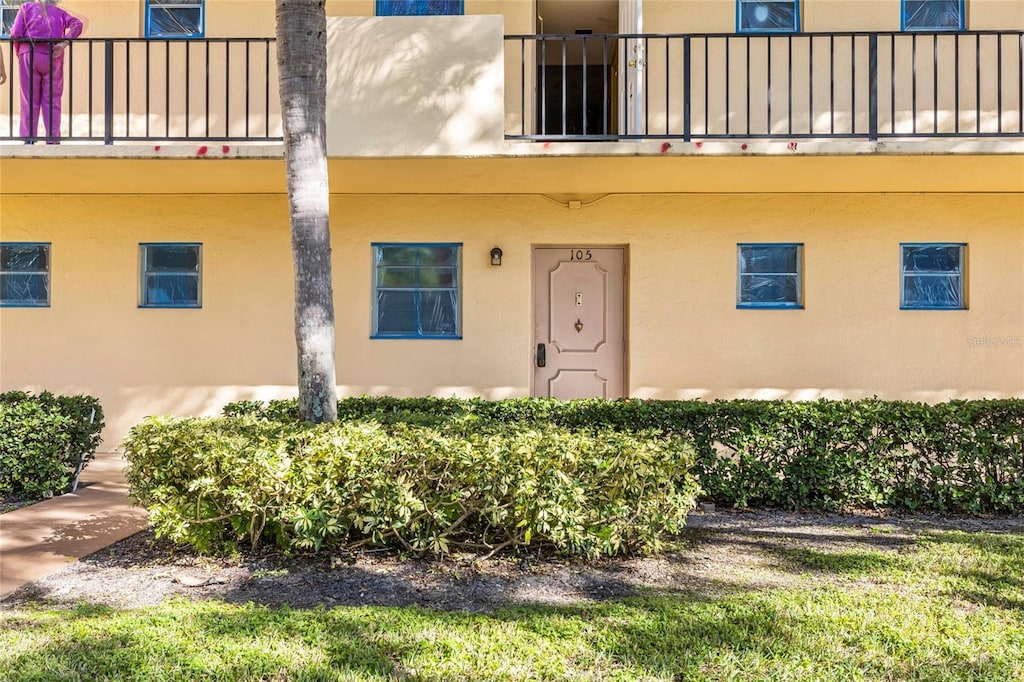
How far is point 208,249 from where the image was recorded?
8.91 meters

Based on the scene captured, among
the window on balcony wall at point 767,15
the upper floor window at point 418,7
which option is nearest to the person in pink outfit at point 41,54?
the upper floor window at point 418,7

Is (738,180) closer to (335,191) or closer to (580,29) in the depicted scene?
(580,29)

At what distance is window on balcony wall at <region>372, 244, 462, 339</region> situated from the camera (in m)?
8.89

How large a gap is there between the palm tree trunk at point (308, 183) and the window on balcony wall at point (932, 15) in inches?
276

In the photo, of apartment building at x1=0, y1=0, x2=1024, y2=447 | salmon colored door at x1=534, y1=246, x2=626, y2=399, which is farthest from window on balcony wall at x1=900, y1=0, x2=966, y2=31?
salmon colored door at x1=534, y1=246, x2=626, y2=399

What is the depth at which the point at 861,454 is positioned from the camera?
247 inches

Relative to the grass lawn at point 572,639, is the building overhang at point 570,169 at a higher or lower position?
higher

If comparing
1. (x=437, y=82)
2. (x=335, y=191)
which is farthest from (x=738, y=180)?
(x=335, y=191)

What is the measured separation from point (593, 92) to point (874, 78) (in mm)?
4464

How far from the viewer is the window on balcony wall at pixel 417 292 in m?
8.89

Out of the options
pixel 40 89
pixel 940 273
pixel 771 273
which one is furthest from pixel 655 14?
pixel 40 89

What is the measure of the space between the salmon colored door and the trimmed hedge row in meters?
2.45

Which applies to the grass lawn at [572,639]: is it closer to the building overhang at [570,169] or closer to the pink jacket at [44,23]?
the building overhang at [570,169]

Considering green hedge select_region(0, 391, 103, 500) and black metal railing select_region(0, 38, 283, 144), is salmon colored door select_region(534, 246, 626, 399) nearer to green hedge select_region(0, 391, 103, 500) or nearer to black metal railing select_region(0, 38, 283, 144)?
black metal railing select_region(0, 38, 283, 144)
